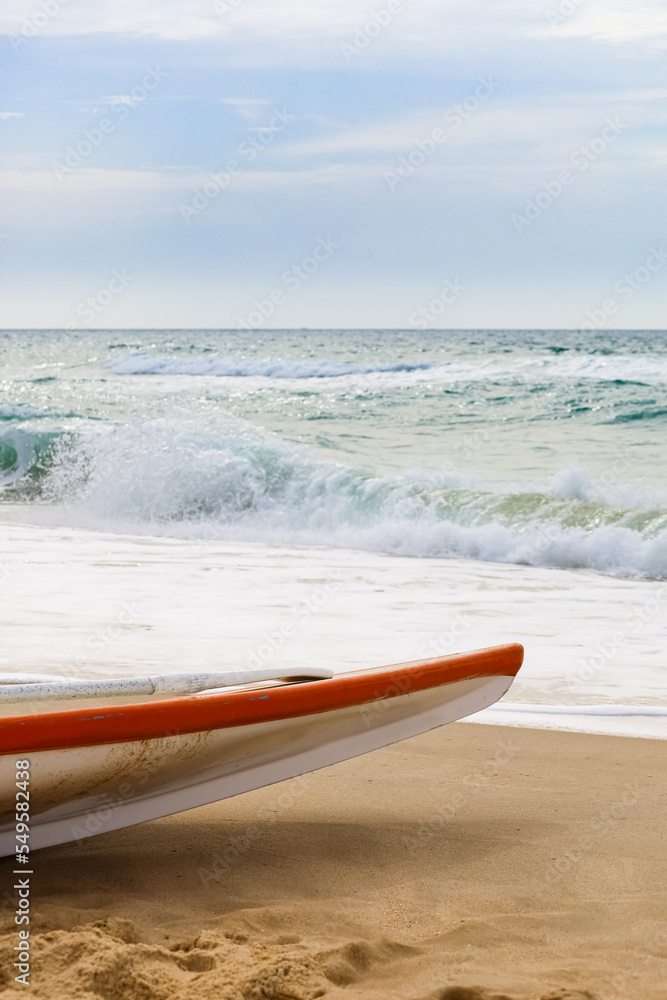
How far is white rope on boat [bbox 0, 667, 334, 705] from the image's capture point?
2671 millimetres

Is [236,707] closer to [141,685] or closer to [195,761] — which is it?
[195,761]

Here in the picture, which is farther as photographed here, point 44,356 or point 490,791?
point 44,356

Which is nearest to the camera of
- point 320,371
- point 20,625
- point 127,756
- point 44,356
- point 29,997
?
point 29,997

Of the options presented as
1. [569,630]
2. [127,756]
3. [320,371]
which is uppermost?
[320,371]

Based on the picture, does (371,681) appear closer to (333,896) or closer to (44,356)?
(333,896)

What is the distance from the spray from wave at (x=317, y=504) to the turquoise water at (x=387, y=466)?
0.08 ft

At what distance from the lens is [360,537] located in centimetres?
1029

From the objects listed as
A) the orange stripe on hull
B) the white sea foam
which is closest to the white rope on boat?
the orange stripe on hull

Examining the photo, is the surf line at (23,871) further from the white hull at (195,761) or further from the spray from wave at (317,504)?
the spray from wave at (317,504)

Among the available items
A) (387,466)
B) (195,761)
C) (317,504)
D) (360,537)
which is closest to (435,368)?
(387,466)

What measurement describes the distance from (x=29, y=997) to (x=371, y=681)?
47.3 inches

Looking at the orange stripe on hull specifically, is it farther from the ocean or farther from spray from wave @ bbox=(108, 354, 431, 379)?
spray from wave @ bbox=(108, 354, 431, 379)

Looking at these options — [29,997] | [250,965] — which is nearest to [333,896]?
[250,965]

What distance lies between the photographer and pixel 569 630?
624 centimetres
